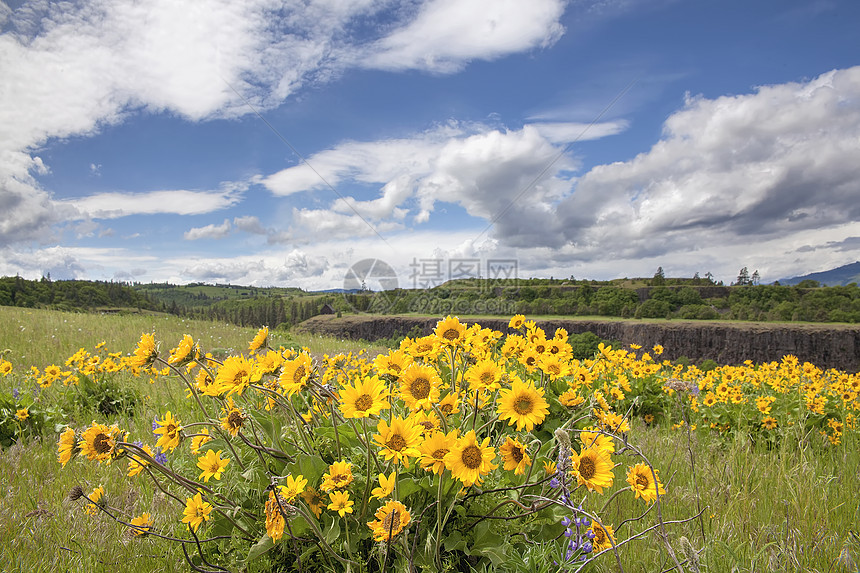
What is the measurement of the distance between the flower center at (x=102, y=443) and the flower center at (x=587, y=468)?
5.87 feet

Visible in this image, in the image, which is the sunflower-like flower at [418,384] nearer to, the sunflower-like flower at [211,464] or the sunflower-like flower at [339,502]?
the sunflower-like flower at [339,502]

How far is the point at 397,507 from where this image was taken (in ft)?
4.67

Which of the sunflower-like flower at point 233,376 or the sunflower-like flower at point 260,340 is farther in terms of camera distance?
the sunflower-like flower at point 260,340

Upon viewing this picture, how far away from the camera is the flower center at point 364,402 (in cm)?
159

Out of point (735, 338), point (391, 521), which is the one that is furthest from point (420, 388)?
point (735, 338)

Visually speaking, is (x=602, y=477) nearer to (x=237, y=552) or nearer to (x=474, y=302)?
(x=237, y=552)

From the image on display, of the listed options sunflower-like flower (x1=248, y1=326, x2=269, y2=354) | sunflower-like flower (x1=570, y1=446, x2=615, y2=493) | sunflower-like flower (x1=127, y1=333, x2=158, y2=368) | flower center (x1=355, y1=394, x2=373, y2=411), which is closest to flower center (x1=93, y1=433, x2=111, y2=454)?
sunflower-like flower (x1=127, y1=333, x2=158, y2=368)

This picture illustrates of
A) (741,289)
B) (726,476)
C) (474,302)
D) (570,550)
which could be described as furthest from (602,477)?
(741,289)

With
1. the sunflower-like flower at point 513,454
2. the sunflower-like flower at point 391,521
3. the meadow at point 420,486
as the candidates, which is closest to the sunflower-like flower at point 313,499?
the meadow at point 420,486

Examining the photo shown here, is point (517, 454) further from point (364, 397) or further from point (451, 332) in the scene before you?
point (451, 332)

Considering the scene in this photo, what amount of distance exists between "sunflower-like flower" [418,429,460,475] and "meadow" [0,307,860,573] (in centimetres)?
1

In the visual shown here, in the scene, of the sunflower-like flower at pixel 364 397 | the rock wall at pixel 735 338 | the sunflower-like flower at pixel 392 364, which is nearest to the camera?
the sunflower-like flower at pixel 364 397

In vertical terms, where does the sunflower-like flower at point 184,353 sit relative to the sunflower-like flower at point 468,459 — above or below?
above

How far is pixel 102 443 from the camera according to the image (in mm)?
1730
